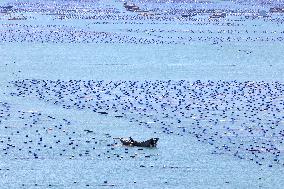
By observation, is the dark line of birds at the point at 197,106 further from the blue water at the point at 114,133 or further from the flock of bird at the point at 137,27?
the flock of bird at the point at 137,27

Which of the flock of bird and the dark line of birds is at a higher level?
the dark line of birds

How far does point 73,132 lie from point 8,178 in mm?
6458

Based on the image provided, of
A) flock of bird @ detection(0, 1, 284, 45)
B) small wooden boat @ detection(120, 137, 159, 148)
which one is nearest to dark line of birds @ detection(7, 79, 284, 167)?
small wooden boat @ detection(120, 137, 159, 148)

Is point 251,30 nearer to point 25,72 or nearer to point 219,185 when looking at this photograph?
point 25,72

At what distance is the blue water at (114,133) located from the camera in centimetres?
2522

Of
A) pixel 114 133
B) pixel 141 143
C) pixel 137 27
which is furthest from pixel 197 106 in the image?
pixel 137 27

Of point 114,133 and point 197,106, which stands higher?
point 114,133

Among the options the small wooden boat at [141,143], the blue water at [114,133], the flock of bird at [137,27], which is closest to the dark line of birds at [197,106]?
the blue water at [114,133]

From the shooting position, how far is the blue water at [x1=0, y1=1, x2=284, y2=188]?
993 inches

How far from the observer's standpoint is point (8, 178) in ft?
81.9

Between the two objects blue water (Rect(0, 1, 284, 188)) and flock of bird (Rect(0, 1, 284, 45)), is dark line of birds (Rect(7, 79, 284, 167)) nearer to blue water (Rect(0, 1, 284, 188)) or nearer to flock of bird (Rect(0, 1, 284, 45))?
blue water (Rect(0, 1, 284, 188))

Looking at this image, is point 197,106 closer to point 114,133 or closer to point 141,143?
point 114,133

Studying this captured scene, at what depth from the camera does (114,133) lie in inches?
1212

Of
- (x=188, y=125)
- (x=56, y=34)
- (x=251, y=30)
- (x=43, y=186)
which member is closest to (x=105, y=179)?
(x=43, y=186)
